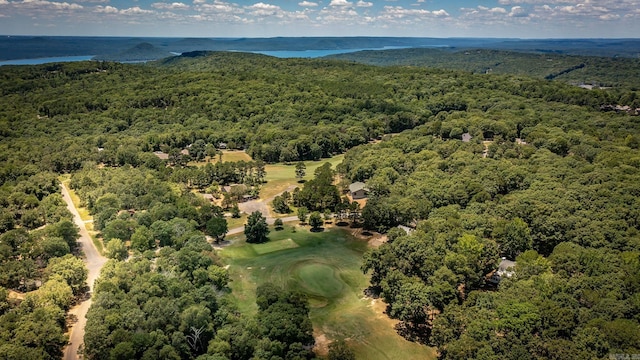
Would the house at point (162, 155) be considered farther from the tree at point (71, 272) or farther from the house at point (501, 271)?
the house at point (501, 271)

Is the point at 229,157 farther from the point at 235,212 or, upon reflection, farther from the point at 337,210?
the point at 337,210

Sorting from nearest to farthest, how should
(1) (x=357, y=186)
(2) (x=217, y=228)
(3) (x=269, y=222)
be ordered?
(2) (x=217, y=228) → (3) (x=269, y=222) → (1) (x=357, y=186)

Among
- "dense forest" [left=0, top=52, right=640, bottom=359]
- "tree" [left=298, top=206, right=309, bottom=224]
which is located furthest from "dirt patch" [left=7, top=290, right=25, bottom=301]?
"tree" [left=298, top=206, right=309, bottom=224]

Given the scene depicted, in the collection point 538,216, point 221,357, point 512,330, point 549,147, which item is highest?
point 549,147

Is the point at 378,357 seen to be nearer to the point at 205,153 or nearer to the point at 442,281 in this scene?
the point at 442,281

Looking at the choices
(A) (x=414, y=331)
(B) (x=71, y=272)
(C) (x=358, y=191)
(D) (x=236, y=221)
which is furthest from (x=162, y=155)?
(A) (x=414, y=331)

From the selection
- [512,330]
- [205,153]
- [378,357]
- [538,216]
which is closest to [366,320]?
[378,357]

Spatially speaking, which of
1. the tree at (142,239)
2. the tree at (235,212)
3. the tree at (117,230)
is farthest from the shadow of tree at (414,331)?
the tree at (117,230)
